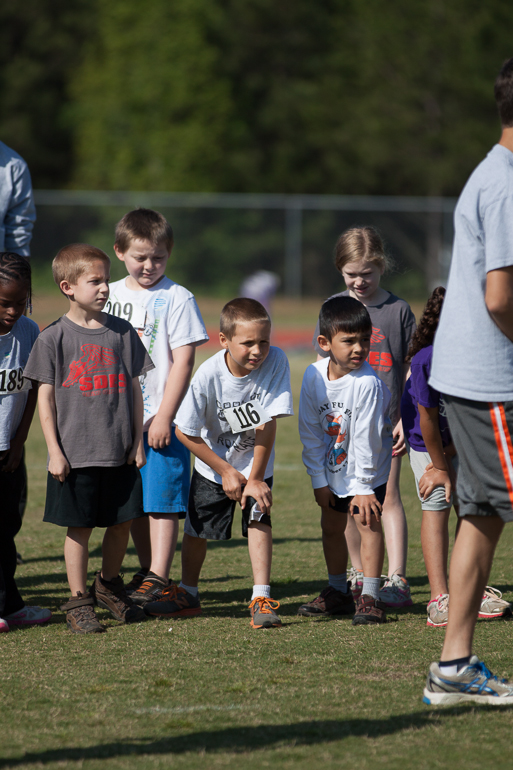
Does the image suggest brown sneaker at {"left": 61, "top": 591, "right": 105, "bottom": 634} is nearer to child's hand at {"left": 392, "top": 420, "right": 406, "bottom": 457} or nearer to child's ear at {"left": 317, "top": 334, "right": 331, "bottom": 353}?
child's ear at {"left": 317, "top": 334, "right": 331, "bottom": 353}

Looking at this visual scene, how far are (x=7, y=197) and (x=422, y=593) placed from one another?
3158mm

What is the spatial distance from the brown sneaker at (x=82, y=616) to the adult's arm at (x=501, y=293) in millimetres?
2178

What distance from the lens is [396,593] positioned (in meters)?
4.32

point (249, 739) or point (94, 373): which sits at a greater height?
point (94, 373)

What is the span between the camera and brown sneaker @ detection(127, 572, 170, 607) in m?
4.18

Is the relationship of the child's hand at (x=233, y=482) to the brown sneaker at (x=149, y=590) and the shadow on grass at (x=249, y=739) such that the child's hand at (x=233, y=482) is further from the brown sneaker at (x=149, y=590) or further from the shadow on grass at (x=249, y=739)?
the shadow on grass at (x=249, y=739)

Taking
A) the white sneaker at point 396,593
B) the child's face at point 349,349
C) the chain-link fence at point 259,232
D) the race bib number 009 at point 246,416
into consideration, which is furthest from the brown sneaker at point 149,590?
the chain-link fence at point 259,232

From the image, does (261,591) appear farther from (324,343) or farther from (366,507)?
(324,343)

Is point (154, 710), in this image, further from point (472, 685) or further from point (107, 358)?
point (107, 358)

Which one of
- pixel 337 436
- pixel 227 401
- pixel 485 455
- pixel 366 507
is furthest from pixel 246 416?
pixel 485 455

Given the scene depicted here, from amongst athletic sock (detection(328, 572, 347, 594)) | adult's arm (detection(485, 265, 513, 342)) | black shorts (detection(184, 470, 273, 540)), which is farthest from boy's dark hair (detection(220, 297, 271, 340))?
adult's arm (detection(485, 265, 513, 342))

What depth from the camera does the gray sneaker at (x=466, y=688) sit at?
2844mm

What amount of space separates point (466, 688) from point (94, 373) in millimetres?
1972

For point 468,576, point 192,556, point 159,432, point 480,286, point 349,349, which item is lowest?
point 192,556
